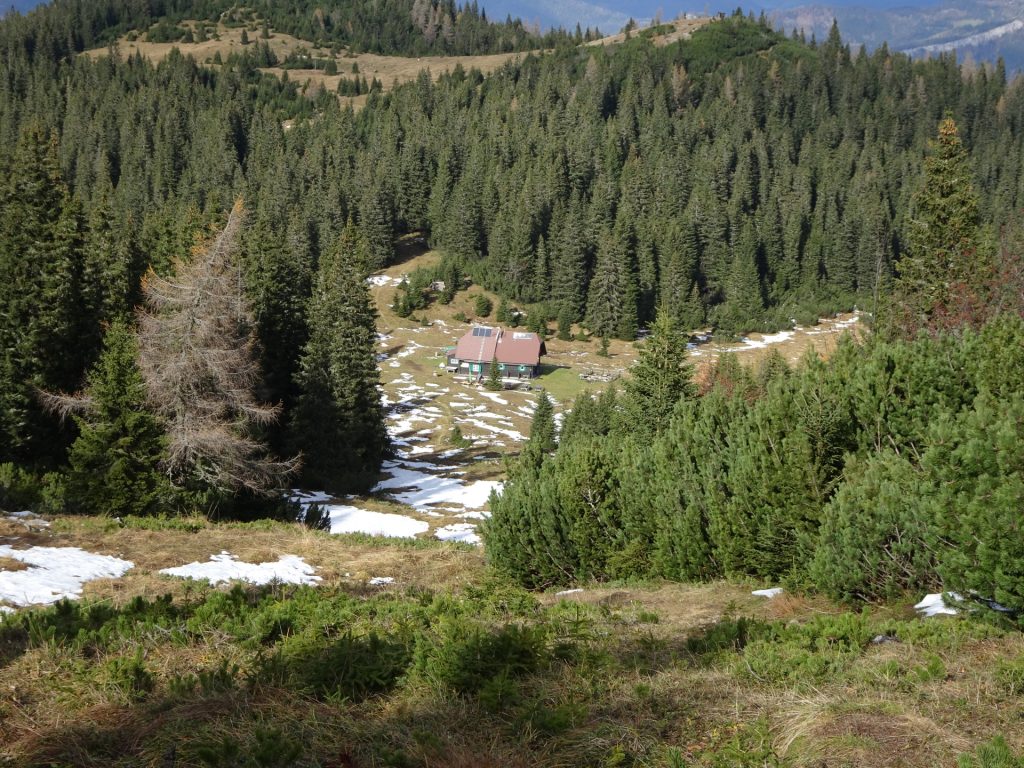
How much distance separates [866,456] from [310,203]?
11316 cm

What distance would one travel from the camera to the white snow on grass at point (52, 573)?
9.76 meters

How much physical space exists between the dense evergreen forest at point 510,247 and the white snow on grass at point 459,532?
22.2ft

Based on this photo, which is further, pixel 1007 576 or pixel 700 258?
pixel 700 258

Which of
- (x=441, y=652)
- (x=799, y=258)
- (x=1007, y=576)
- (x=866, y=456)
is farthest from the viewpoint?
(x=799, y=258)

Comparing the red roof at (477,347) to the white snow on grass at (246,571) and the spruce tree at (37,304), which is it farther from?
the white snow on grass at (246,571)

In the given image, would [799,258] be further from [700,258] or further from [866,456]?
[866,456]

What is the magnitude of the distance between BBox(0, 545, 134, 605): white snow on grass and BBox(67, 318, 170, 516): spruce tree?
8143mm

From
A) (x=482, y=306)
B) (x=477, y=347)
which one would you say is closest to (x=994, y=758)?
(x=477, y=347)

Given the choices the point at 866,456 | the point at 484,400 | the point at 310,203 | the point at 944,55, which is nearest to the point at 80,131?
the point at 310,203

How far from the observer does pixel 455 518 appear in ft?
107

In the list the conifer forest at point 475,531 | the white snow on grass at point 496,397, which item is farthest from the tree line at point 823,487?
the white snow on grass at point 496,397

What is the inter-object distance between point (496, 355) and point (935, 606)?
7184 centimetres

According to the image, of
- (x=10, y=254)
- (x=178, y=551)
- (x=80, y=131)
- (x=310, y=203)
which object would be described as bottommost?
(x=178, y=551)

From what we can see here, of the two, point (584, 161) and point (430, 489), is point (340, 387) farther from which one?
point (584, 161)
